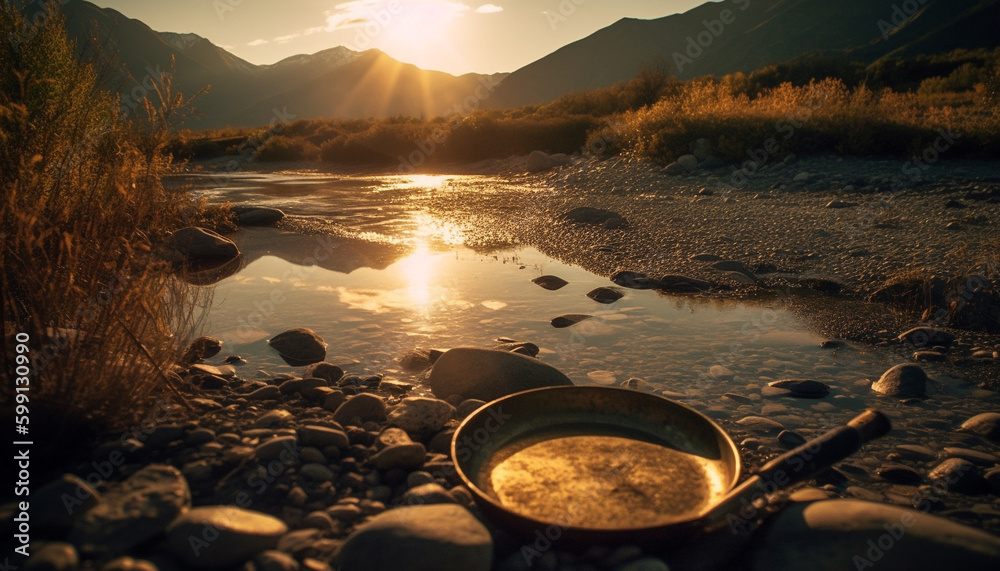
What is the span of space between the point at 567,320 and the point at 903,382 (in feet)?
7.64

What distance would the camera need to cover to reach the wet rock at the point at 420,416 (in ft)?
8.98

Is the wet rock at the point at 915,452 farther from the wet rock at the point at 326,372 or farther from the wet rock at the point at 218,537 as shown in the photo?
the wet rock at the point at 326,372

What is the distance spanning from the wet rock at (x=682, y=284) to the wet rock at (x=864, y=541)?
363 cm

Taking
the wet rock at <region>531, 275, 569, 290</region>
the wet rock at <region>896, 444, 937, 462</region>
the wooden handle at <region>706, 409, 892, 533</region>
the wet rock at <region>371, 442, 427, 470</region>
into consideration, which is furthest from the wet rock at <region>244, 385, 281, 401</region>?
the wet rock at <region>896, 444, 937, 462</region>

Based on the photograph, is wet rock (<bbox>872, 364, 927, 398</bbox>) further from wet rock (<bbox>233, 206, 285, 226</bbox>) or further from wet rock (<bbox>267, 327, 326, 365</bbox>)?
wet rock (<bbox>233, 206, 285, 226</bbox>)


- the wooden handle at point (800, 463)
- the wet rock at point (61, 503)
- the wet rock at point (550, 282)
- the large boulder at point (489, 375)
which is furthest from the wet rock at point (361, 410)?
the wet rock at point (550, 282)

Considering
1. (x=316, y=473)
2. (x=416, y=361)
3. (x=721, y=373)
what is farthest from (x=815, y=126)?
(x=316, y=473)

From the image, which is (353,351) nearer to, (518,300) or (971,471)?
(518,300)

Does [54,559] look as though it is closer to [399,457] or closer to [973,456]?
[399,457]

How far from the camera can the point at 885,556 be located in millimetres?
1575

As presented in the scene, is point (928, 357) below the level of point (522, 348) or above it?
below

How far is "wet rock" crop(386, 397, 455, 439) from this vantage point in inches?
108

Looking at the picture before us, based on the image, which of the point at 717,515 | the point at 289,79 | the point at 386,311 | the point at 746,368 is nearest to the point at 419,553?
the point at 717,515

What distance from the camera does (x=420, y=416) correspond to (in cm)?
277
